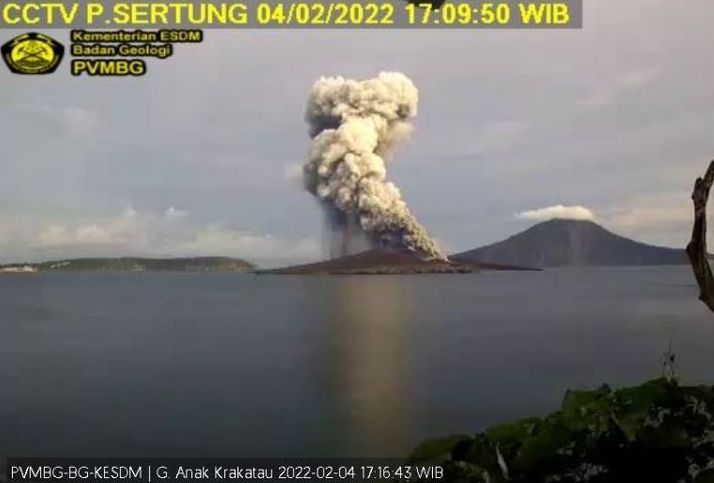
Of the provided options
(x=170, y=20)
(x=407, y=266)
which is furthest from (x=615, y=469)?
(x=170, y=20)

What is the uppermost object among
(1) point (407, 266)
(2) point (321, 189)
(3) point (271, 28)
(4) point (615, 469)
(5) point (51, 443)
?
(3) point (271, 28)

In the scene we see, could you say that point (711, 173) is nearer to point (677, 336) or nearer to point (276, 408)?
point (677, 336)

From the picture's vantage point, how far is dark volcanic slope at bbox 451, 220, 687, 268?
1709 millimetres

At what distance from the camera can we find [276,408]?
227 cm

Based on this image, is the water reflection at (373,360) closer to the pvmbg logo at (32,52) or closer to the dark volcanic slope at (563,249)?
the dark volcanic slope at (563,249)

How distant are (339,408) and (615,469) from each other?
1.81 meters

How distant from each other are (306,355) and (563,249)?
104cm

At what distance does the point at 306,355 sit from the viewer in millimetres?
2348

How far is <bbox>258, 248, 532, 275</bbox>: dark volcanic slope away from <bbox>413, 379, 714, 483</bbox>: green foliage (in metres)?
1.24

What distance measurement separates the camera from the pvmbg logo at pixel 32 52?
4.83ft

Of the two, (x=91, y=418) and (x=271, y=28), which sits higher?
(x=271, y=28)
